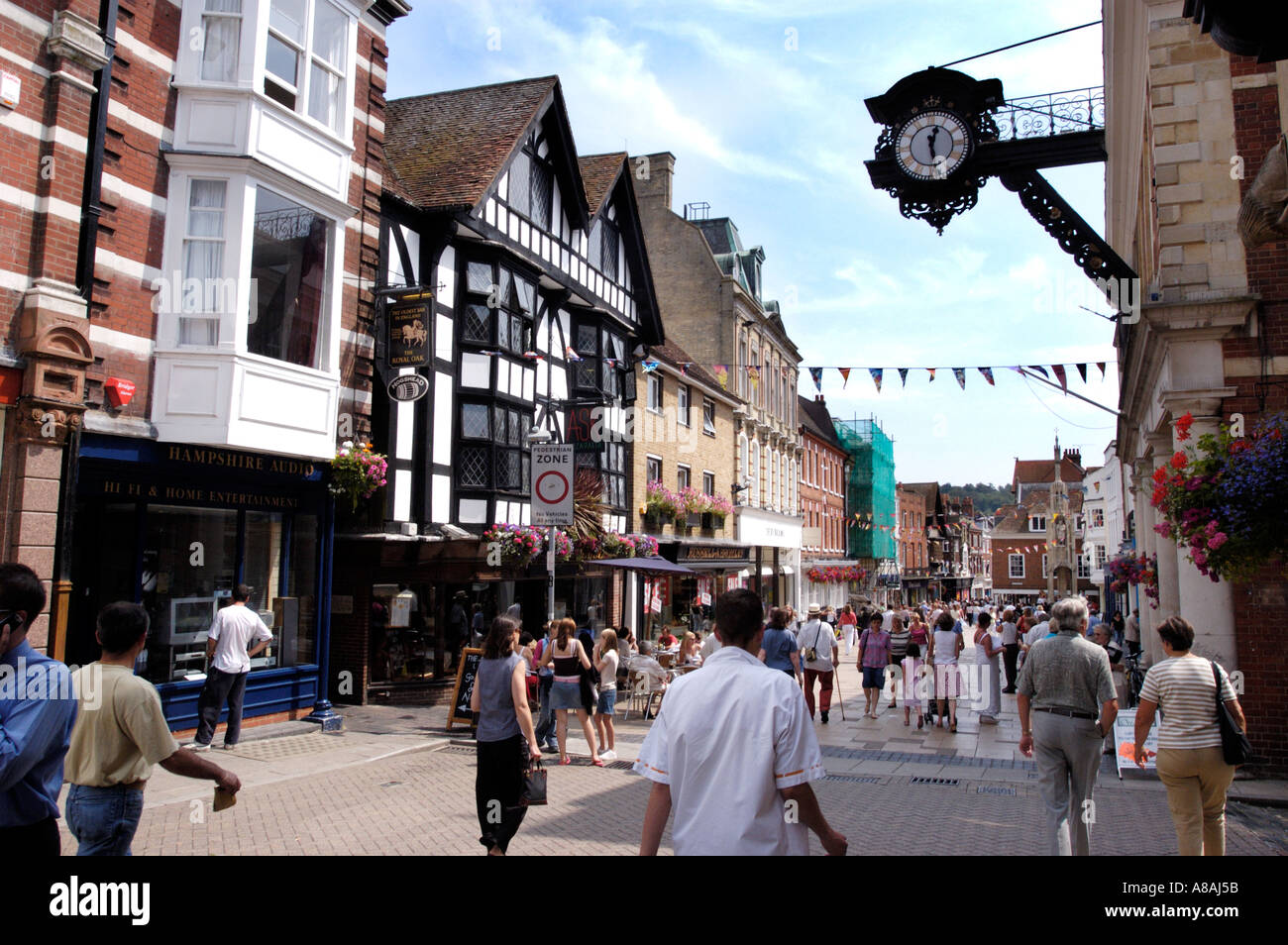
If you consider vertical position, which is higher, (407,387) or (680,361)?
(680,361)

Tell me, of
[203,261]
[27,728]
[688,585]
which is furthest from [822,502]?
[27,728]

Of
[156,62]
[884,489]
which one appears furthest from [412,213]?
[884,489]

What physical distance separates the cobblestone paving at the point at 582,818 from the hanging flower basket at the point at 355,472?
4.48 m

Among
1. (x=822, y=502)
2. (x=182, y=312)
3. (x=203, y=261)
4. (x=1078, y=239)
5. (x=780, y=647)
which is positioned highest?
(x=1078, y=239)

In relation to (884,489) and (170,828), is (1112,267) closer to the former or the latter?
(170,828)

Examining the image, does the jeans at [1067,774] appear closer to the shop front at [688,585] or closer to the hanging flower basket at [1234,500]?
the hanging flower basket at [1234,500]

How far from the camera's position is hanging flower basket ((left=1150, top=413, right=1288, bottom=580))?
7.61 metres

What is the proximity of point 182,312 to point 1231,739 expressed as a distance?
11.4m

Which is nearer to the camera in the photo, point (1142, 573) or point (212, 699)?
point (212, 699)

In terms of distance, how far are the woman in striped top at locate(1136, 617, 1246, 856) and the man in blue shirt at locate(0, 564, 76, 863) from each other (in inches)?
243

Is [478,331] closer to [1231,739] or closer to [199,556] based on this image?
[199,556]

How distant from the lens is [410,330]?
13.7 meters

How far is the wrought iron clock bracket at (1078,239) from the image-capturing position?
1223 centimetres

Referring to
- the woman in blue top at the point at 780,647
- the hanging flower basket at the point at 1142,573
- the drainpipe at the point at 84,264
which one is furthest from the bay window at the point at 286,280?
the hanging flower basket at the point at 1142,573
